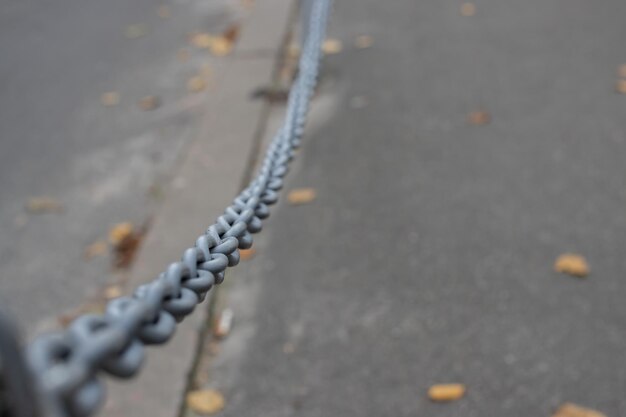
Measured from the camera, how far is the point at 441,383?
7.93 ft

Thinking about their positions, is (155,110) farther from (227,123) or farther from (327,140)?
(327,140)

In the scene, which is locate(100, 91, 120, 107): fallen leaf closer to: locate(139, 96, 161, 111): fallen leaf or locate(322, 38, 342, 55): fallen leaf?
locate(139, 96, 161, 111): fallen leaf

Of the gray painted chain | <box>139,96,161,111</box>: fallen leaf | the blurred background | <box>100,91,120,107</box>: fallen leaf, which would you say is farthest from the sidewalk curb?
the gray painted chain

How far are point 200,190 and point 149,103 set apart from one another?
1.38m

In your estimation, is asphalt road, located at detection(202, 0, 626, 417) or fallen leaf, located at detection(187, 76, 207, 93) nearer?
asphalt road, located at detection(202, 0, 626, 417)

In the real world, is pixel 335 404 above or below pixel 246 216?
below

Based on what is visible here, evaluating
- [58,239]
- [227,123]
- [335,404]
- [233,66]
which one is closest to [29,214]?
[58,239]

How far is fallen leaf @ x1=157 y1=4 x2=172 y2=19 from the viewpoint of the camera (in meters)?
6.23

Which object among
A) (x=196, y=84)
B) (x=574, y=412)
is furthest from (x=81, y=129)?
(x=574, y=412)

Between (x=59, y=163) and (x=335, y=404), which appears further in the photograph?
(x=59, y=163)

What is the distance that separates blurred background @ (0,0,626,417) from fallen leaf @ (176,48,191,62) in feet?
0.07

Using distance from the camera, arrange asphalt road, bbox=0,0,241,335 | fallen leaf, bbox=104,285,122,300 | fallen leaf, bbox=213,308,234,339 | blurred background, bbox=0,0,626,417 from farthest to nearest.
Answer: asphalt road, bbox=0,0,241,335 → fallen leaf, bbox=104,285,122,300 → fallen leaf, bbox=213,308,234,339 → blurred background, bbox=0,0,626,417

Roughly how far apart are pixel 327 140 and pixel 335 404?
6.03 feet

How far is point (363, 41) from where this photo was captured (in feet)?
16.9
